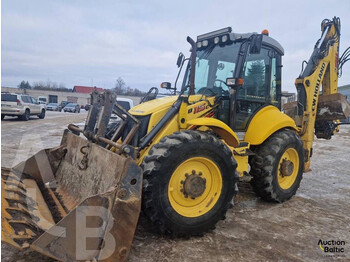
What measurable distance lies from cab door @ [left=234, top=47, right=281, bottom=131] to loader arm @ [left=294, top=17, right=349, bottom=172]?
0.88 m

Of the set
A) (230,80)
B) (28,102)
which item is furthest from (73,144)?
(28,102)

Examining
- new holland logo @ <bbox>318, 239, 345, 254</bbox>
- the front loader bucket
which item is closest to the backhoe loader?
the front loader bucket

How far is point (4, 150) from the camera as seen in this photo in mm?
8297

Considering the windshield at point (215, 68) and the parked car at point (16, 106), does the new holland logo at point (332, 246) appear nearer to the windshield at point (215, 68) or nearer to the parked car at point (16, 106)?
the windshield at point (215, 68)

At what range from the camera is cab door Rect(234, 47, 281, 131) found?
4.60 m

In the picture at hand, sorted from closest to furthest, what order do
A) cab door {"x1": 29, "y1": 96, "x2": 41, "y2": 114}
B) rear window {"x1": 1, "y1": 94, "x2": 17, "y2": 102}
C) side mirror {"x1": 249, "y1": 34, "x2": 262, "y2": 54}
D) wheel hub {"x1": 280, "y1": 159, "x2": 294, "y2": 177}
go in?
side mirror {"x1": 249, "y1": 34, "x2": 262, "y2": 54} < wheel hub {"x1": 280, "y1": 159, "x2": 294, "y2": 177} < rear window {"x1": 1, "y1": 94, "x2": 17, "y2": 102} < cab door {"x1": 29, "y1": 96, "x2": 41, "y2": 114}

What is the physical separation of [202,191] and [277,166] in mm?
1775

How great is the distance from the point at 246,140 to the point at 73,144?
9.11ft

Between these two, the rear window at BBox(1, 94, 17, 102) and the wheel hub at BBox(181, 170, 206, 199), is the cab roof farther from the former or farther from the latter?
the rear window at BBox(1, 94, 17, 102)

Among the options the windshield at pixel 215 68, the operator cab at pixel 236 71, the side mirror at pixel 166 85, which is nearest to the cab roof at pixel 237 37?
the operator cab at pixel 236 71

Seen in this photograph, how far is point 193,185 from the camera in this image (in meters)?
3.41

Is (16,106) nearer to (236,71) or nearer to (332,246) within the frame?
(236,71)

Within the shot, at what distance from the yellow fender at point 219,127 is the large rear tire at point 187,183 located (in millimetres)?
245

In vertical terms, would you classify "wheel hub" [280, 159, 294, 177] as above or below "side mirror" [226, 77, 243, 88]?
below
